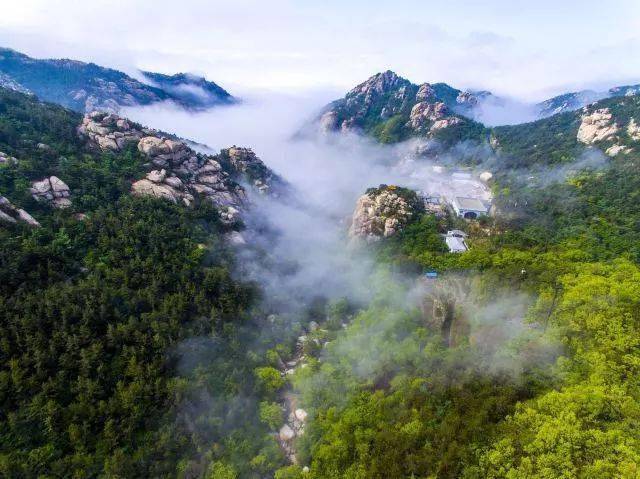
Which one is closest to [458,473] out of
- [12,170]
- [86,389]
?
[86,389]

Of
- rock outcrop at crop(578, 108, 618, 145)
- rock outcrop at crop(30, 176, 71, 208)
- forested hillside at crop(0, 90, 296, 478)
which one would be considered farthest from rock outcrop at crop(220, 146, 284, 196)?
rock outcrop at crop(578, 108, 618, 145)

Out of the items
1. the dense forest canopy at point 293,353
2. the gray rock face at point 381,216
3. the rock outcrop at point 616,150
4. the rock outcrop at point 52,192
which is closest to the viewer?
the dense forest canopy at point 293,353

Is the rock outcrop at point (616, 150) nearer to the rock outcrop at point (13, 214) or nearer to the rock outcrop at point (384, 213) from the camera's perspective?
the rock outcrop at point (384, 213)

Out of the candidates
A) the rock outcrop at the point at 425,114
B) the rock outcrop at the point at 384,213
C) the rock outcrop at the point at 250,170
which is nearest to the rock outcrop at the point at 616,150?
the rock outcrop at the point at 384,213

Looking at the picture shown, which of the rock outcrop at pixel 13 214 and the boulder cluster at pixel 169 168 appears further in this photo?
the boulder cluster at pixel 169 168

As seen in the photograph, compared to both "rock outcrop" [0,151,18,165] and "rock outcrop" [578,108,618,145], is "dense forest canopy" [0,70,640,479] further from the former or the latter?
"rock outcrop" [578,108,618,145]

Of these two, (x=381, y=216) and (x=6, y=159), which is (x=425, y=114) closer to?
(x=381, y=216)

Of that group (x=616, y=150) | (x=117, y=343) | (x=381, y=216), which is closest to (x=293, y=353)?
(x=117, y=343)
